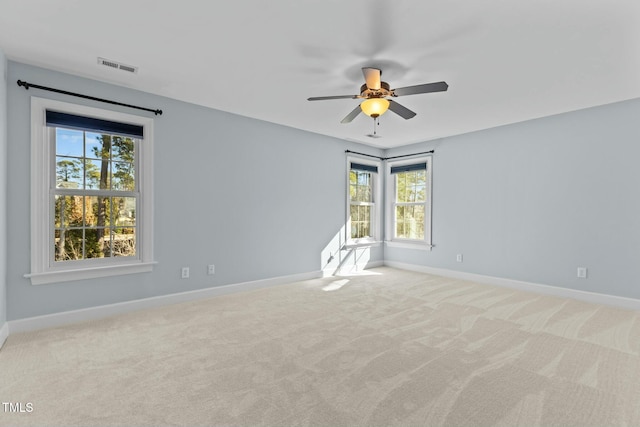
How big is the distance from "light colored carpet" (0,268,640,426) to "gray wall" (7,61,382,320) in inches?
16.5

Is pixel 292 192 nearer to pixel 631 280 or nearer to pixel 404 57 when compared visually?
pixel 404 57

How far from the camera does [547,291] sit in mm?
4398

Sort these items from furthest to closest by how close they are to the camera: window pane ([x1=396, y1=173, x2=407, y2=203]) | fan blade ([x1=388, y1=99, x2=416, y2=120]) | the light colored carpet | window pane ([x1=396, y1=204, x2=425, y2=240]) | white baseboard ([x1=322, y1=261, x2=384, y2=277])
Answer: window pane ([x1=396, y1=173, x2=407, y2=203])
window pane ([x1=396, y1=204, x2=425, y2=240])
white baseboard ([x1=322, y1=261, x2=384, y2=277])
fan blade ([x1=388, y1=99, x2=416, y2=120])
the light colored carpet

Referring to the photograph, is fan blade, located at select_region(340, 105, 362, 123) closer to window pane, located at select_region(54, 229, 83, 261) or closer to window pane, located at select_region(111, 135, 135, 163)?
window pane, located at select_region(111, 135, 135, 163)

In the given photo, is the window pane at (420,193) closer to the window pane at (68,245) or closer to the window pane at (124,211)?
the window pane at (124,211)

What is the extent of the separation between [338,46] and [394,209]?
4366 millimetres

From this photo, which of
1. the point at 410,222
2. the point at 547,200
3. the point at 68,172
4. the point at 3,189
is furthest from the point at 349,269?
the point at 3,189

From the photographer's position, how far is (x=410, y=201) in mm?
6250

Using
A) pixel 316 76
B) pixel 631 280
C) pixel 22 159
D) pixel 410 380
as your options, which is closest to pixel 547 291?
pixel 631 280

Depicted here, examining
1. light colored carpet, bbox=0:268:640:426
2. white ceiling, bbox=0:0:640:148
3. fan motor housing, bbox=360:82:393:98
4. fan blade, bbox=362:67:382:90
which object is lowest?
light colored carpet, bbox=0:268:640:426

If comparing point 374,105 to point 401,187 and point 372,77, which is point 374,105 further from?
point 401,187

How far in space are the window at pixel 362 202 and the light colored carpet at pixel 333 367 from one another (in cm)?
258

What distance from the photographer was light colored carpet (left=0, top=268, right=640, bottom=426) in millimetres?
1799

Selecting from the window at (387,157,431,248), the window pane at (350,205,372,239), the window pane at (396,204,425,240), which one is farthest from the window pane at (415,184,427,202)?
the window pane at (350,205,372,239)
